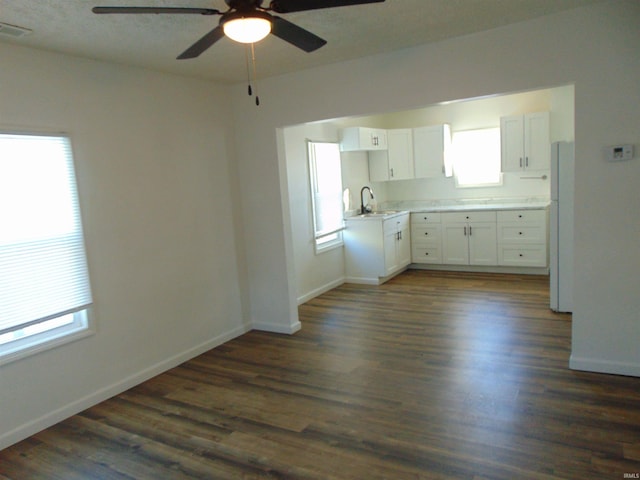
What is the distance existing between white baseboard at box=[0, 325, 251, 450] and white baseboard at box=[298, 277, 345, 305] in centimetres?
123

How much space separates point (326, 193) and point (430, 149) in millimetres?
1906

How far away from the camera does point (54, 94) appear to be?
3.08m

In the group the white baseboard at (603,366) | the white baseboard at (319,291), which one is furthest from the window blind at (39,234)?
the white baseboard at (603,366)

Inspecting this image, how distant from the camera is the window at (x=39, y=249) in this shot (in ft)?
9.23

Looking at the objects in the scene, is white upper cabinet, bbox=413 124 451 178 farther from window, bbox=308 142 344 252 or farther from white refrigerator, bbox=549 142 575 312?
white refrigerator, bbox=549 142 575 312

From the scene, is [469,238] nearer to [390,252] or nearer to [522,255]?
[522,255]

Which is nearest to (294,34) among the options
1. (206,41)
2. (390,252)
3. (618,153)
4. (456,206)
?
(206,41)

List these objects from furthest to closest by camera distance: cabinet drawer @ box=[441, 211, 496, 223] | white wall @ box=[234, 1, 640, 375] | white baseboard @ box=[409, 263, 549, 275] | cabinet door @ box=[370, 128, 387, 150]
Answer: cabinet door @ box=[370, 128, 387, 150]
cabinet drawer @ box=[441, 211, 496, 223]
white baseboard @ box=[409, 263, 549, 275]
white wall @ box=[234, 1, 640, 375]

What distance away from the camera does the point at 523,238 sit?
6.06 metres

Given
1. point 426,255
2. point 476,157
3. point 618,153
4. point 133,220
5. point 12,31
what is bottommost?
point 426,255

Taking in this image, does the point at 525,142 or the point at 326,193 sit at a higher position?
the point at 525,142

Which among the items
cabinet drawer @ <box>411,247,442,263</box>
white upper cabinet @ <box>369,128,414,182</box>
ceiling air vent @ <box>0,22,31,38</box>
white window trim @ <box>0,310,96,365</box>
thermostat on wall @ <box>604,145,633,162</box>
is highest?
ceiling air vent @ <box>0,22,31,38</box>

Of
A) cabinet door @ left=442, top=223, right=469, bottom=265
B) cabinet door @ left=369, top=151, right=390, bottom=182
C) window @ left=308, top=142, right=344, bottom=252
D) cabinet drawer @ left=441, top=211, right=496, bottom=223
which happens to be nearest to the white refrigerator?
cabinet drawer @ left=441, top=211, right=496, bottom=223

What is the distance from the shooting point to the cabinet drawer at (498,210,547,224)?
5.91 m
